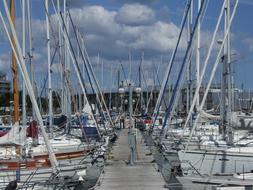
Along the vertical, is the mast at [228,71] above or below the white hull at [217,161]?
above

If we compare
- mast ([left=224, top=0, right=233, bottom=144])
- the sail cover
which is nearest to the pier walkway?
the sail cover

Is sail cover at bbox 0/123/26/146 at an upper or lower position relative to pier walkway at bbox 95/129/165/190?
upper

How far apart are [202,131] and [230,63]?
7289 mm

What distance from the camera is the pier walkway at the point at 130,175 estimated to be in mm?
18500

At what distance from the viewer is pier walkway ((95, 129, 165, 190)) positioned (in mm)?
18500

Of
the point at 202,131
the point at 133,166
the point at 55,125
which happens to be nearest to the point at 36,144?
the point at 133,166

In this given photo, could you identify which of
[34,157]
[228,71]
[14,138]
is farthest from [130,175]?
[228,71]

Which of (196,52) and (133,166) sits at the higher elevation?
(196,52)

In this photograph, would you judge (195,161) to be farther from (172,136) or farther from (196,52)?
(196,52)

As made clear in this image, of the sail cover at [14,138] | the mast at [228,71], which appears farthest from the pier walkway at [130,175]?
the mast at [228,71]

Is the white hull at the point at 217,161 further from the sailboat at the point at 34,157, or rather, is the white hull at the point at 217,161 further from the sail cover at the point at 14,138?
the sail cover at the point at 14,138

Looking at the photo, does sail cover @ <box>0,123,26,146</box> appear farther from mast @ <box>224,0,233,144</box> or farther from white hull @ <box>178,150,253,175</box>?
mast @ <box>224,0,233,144</box>

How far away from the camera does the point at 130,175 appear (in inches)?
823

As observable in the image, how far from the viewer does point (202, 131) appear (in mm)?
34750
